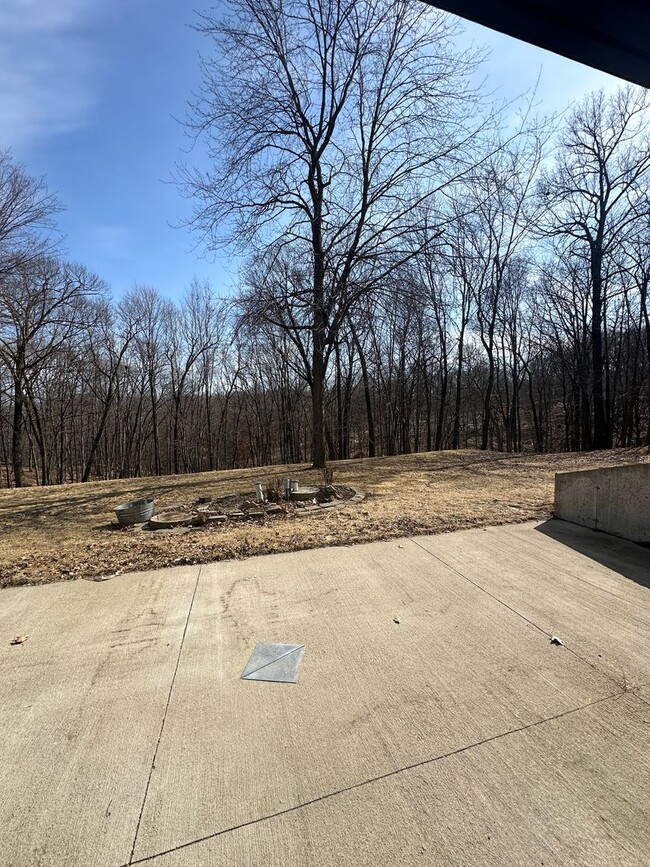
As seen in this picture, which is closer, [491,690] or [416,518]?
[491,690]

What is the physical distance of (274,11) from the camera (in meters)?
9.80

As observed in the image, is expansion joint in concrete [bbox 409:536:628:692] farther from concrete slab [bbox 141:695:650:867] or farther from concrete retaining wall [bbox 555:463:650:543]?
concrete retaining wall [bbox 555:463:650:543]

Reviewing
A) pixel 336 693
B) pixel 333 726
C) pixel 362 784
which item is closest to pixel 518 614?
pixel 336 693

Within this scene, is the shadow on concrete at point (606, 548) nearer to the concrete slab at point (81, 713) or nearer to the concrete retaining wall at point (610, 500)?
the concrete retaining wall at point (610, 500)

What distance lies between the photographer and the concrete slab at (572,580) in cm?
257

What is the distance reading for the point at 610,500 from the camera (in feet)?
15.6

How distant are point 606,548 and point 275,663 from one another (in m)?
3.51

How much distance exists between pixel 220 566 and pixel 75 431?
31583 millimetres

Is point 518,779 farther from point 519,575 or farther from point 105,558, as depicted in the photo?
point 105,558

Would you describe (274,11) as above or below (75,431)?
above

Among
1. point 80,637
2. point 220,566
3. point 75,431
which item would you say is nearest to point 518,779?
point 80,637

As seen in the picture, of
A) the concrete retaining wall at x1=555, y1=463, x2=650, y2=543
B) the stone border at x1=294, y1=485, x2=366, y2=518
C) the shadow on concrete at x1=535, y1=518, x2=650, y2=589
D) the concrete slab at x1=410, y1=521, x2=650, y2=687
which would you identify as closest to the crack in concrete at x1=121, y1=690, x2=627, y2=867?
the concrete slab at x1=410, y1=521, x2=650, y2=687

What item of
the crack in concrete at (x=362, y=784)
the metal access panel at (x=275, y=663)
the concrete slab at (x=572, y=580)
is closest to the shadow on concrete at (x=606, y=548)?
the concrete slab at (x=572, y=580)

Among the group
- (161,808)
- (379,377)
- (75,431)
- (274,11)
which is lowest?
(161,808)
